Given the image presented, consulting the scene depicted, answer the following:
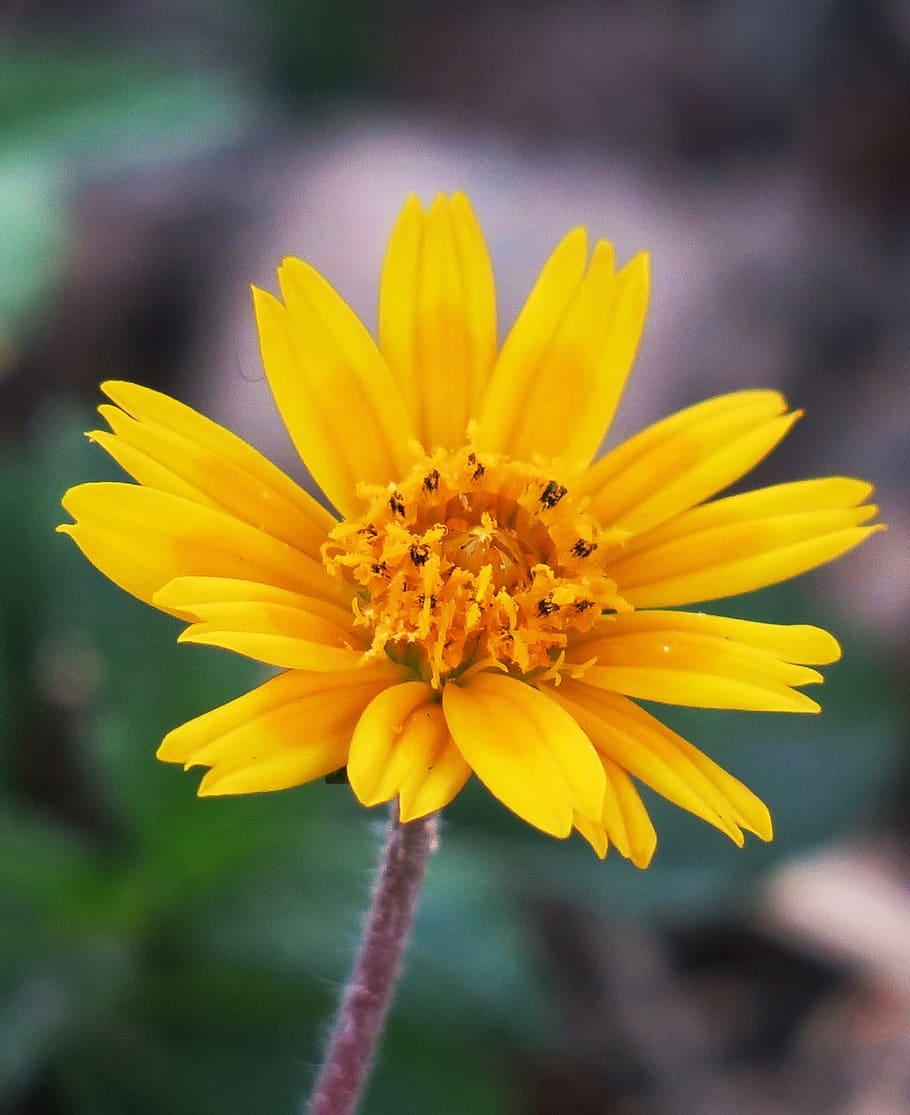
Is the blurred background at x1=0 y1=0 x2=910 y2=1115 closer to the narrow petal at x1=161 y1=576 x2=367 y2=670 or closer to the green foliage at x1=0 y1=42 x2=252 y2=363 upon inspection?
the green foliage at x1=0 y1=42 x2=252 y2=363


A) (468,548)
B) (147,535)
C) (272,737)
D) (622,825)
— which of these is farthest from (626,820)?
(147,535)

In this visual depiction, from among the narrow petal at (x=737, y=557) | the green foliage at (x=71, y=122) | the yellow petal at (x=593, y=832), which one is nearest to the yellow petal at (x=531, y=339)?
the narrow petal at (x=737, y=557)

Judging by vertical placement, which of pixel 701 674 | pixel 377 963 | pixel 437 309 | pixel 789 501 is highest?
pixel 437 309

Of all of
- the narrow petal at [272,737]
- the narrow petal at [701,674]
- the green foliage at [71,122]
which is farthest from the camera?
the green foliage at [71,122]

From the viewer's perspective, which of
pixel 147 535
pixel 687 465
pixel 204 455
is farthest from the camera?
pixel 687 465

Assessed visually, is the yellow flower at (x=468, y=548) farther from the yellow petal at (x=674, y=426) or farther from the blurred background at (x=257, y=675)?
the blurred background at (x=257, y=675)

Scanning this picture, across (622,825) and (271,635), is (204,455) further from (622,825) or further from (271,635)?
(622,825)

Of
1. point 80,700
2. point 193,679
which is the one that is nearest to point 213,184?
point 80,700
